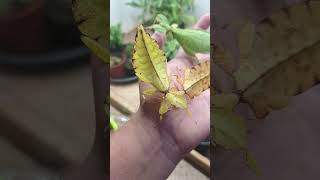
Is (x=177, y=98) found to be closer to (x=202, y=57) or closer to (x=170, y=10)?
(x=202, y=57)

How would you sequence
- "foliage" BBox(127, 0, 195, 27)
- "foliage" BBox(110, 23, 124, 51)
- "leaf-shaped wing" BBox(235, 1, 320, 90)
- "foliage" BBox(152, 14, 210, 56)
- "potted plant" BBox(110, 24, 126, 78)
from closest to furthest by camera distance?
"leaf-shaped wing" BBox(235, 1, 320, 90) < "foliage" BBox(152, 14, 210, 56) < "foliage" BBox(127, 0, 195, 27) < "foliage" BBox(110, 23, 124, 51) < "potted plant" BBox(110, 24, 126, 78)

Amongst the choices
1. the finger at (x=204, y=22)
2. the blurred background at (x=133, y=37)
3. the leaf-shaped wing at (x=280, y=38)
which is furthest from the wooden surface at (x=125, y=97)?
the leaf-shaped wing at (x=280, y=38)

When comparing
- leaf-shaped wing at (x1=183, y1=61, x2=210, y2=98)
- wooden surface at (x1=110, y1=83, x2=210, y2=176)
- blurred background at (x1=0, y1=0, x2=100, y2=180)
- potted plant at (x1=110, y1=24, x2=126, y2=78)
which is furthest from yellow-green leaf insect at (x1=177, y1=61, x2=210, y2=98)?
potted plant at (x1=110, y1=24, x2=126, y2=78)

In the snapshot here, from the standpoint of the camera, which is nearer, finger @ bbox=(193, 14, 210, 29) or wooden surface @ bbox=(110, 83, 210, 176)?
finger @ bbox=(193, 14, 210, 29)

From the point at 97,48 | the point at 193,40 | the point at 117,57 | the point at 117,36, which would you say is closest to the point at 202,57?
the point at 193,40

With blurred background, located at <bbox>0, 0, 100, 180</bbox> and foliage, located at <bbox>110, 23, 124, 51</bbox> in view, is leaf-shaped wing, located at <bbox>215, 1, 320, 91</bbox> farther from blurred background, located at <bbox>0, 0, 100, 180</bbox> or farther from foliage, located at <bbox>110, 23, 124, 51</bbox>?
foliage, located at <bbox>110, 23, 124, 51</bbox>

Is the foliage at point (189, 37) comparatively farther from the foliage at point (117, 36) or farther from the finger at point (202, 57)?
the foliage at point (117, 36)
